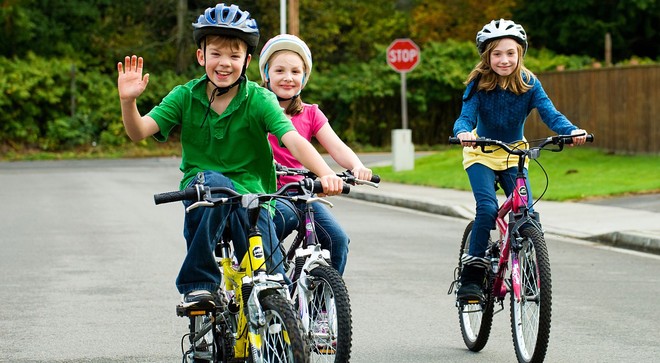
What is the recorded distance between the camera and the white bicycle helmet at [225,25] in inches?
221

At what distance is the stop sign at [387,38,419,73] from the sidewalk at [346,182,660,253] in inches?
279

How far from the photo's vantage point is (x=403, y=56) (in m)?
28.9

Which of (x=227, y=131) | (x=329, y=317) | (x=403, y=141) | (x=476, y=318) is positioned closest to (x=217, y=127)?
(x=227, y=131)

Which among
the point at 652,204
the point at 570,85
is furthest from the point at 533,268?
the point at 570,85

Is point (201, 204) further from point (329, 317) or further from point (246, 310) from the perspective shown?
point (329, 317)

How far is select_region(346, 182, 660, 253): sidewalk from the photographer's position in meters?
13.9

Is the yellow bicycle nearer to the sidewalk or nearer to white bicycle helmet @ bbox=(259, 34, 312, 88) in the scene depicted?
white bicycle helmet @ bbox=(259, 34, 312, 88)

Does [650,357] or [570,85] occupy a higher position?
[570,85]

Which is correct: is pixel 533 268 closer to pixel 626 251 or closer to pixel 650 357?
pixel 650 357

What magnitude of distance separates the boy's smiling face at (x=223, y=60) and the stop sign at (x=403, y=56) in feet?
75.8

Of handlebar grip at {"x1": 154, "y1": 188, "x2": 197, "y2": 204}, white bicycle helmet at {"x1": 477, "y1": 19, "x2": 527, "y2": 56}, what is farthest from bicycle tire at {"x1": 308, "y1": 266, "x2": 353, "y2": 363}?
white bicycle helmet at {"x1": 477, "y1": 19, "x2": 527, "y2": 56}

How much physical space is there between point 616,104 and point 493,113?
63.9 ft

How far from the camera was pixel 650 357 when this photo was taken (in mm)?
7391

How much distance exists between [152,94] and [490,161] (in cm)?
3446
